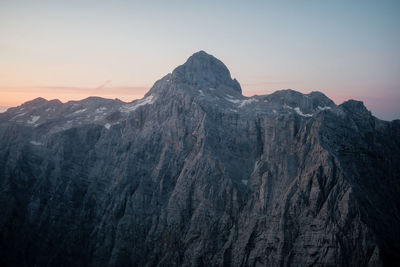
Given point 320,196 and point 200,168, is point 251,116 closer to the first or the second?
point 200,168

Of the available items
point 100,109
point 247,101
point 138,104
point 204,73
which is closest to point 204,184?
point 247,101

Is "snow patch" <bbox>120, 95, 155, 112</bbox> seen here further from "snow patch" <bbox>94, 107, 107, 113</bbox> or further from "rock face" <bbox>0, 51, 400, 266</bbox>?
"snow patch" <bbox>94, 107, 107, 113</bbox>


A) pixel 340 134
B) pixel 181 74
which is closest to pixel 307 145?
pixel 340 134

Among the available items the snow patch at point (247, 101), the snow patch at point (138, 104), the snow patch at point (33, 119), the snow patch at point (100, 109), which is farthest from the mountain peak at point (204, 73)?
the snow patch at point (33, 119)

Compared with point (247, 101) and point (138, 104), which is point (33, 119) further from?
point (247, 101)

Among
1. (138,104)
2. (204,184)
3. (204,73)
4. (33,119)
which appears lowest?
(204,184)

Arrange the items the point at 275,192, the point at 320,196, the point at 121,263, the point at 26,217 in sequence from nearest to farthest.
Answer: the point at 320,196 < the point at 275,192 < the point at 121,263 < the point at 26,217
